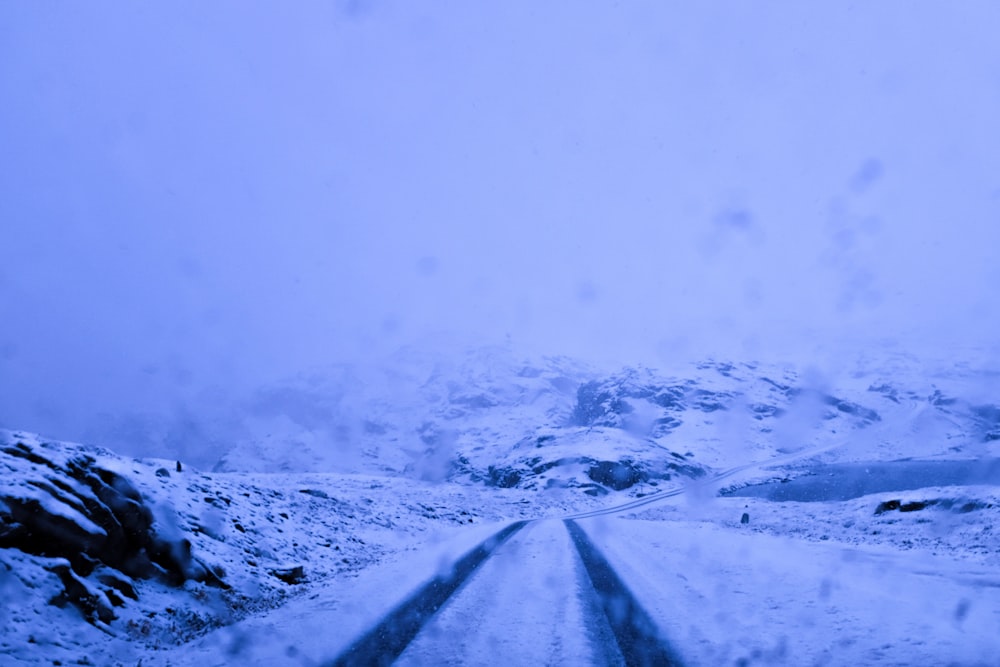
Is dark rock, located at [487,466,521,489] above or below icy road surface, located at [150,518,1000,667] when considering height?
below

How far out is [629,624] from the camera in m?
7.97

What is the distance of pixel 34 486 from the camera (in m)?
8.36

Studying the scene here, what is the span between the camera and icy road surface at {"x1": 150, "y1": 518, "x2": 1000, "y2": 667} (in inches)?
264

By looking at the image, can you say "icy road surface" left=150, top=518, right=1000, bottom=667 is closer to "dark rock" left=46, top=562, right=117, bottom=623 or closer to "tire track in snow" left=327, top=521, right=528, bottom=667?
"tire track in snow" left=327, top=521, right=528, bottom=667

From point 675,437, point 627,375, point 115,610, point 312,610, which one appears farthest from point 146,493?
point 627,375

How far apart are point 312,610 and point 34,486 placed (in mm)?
4650

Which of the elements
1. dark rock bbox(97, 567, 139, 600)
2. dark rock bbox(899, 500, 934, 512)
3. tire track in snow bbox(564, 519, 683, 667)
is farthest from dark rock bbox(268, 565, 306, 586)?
dark rock bbox(899, 500, 934, 512)

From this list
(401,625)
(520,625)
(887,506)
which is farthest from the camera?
(887,506)

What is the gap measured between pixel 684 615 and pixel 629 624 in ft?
3.74

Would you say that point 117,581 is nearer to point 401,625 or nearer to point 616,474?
point 401,625

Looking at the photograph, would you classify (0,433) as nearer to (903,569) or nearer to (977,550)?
(903,569)

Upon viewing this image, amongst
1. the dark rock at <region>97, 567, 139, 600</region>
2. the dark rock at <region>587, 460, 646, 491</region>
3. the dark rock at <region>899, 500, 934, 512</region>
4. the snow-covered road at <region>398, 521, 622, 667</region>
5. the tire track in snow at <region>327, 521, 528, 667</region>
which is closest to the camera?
the tire track in snow at <region>327, 521, 528, 667</region>

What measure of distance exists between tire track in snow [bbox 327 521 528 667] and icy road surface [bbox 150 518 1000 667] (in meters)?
0.13

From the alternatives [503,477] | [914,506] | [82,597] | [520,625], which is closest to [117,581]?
[82,597]
